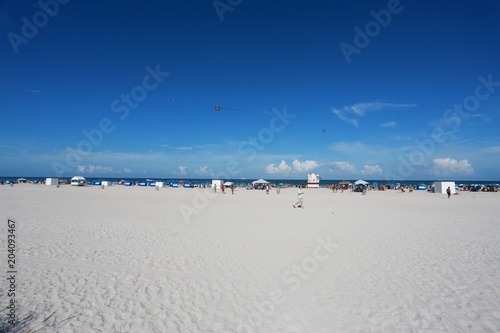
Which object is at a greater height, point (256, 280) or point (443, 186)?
point (443, 186)

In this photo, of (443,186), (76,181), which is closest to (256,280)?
(443,186)

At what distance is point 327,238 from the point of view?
9867 millimetres

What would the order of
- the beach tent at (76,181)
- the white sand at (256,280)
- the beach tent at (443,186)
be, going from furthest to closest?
the beach tent at (76,181), the beach tent at (443,186), the white sand at (256,280)

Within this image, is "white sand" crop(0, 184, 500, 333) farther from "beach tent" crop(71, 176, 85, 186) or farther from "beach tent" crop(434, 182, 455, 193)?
"beach tent" crop(71, 176, 85, 186)

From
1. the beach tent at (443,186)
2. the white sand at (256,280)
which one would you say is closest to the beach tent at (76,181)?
the white sand at (256,280)

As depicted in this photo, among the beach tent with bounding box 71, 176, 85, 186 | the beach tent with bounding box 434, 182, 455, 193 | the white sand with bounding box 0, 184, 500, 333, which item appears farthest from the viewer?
the beach tent with bounding box 71, 176, 85, 186

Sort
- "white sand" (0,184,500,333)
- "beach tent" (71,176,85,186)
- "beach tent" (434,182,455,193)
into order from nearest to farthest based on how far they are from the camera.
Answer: "white sand" (0,184,500,333)
"beach tent" (434,182,455,193)
"beach tent" (71,176,85,186)

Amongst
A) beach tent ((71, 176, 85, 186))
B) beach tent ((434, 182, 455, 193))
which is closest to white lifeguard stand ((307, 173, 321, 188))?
beach tent ((434, 182, 455, 193))

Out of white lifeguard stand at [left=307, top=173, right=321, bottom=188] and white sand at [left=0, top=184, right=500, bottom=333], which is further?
white lifeguard stand at [left=307, top=173, right=321, bottom=188]

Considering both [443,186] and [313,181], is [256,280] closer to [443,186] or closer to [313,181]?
[443,186]

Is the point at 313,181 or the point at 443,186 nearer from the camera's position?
the point at 443,186

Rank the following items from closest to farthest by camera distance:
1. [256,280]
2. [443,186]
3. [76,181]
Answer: [256,280] < [443,186] < [76,181]

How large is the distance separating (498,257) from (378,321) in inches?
234

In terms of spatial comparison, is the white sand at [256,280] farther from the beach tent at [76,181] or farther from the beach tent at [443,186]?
→ the beach tent at [76,181]
